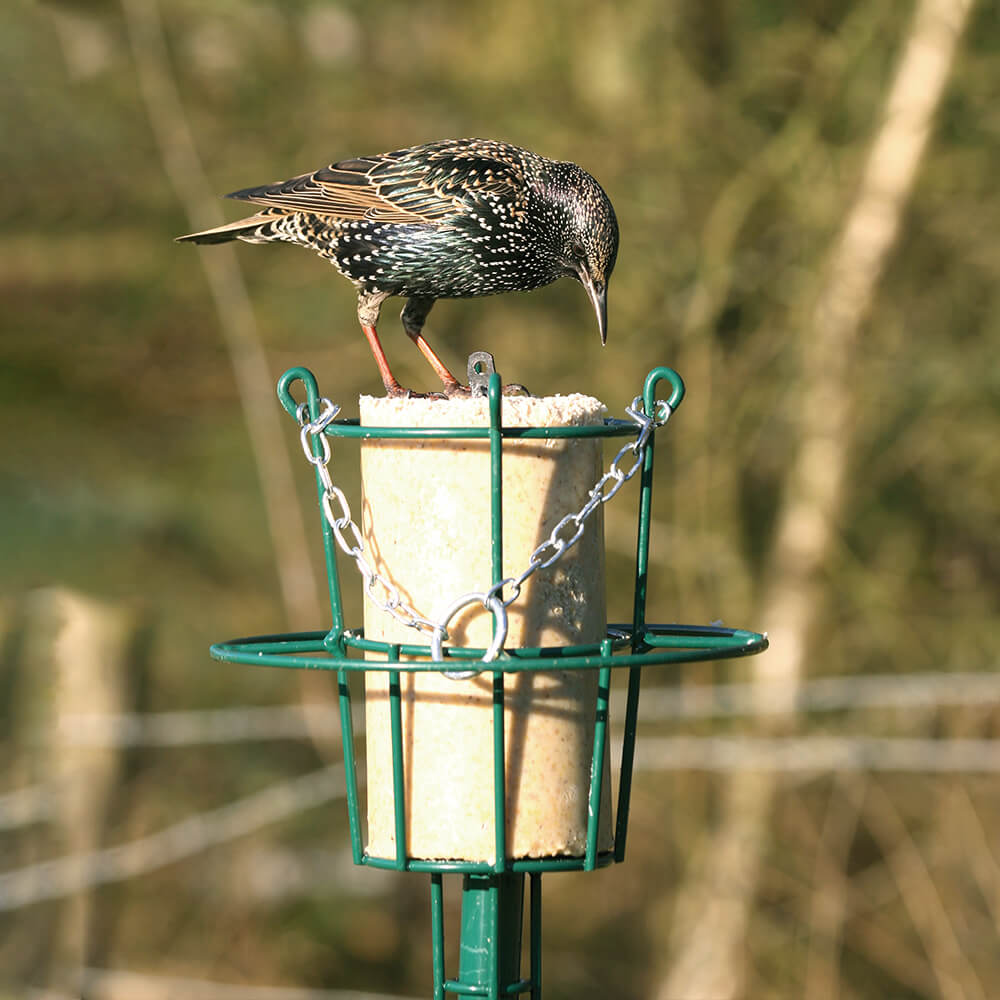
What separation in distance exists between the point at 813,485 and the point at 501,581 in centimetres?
487

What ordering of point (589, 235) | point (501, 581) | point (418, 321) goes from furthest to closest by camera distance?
point (418, 321) < point (589, 235) < point (501, 581)

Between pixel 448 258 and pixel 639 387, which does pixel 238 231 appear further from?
pixel 639 387

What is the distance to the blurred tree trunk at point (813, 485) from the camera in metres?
7.11

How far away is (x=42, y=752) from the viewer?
530cm

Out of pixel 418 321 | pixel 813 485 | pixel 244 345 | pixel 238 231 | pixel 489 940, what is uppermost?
pixel 244 345

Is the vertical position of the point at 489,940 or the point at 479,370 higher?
the point at 479,370

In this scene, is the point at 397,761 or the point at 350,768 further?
the point at 350,768

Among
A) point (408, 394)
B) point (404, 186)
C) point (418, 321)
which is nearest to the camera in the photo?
point (408, 394)

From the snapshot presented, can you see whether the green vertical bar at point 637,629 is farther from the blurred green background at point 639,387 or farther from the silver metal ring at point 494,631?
the blurred green background at point 639,387

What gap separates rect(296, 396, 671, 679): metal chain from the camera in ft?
8.46

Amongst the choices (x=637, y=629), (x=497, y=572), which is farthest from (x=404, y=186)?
(x=497, y=572)

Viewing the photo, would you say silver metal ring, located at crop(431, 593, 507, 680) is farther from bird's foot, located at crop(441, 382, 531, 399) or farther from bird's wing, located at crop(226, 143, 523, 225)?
bird's wing, located at crop(226, 143, 523, 225)

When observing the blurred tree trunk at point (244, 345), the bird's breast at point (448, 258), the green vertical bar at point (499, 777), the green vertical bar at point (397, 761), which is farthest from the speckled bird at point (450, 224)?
the blurred tree trunk at point (244, 345)

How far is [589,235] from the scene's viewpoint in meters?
3.56
